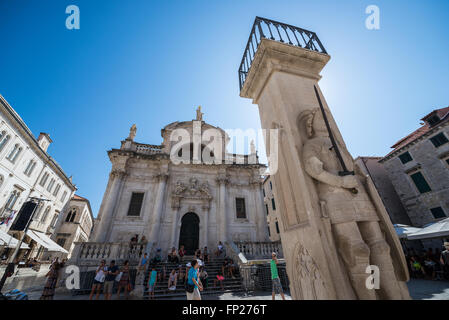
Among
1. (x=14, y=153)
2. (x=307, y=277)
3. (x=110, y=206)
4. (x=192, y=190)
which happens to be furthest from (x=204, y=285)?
(x=14, y=153)

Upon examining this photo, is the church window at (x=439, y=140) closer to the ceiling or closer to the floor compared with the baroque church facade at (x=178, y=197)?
closer to the ceiling

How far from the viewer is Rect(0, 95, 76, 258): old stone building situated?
57.9 ft

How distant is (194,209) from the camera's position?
16.1 meters

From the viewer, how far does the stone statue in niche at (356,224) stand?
2.35 meters

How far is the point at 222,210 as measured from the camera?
637 inches

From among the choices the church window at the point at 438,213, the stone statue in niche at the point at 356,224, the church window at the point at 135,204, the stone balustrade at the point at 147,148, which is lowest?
the stone statue in niche at the point at 356,224

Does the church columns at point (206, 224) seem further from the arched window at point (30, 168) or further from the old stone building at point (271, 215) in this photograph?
the arched window at point (30, 168)

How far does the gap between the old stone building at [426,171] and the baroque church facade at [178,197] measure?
→ 14469 millimetres

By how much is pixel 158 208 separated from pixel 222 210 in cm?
519

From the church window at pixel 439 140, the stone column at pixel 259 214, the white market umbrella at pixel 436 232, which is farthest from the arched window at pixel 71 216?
the church window at pixel 439 140

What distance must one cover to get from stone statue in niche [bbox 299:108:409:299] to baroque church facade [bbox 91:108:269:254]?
13647 mm

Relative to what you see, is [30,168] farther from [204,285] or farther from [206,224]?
[204,285]
